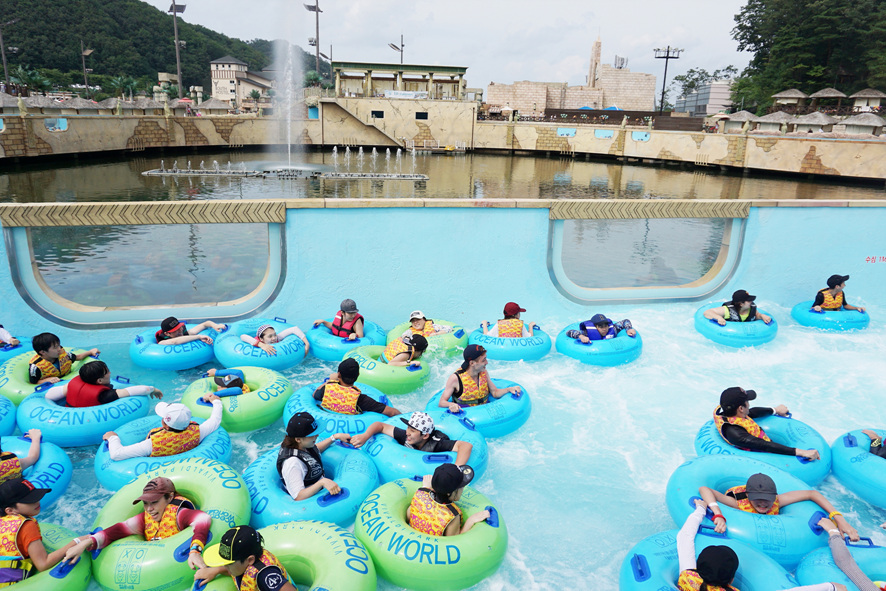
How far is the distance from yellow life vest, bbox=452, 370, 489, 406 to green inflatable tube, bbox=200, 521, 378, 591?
249 centimetres

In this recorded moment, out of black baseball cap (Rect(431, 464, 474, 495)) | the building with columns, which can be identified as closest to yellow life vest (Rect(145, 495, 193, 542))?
black baseball cap (Rect(431, 464, 474, 495))

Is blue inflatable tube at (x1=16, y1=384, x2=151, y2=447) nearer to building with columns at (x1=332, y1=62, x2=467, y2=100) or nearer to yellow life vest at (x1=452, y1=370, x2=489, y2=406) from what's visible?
yellow life vest at (x1=452, y1=370, x2=489, y2=406)

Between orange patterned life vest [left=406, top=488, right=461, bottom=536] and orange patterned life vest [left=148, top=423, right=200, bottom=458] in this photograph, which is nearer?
orange patterned life vest [left=406, top=488, right=461, bottom=536]

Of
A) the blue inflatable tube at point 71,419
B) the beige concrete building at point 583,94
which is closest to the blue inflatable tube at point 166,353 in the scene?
the blue inflatable tube at point 71,419

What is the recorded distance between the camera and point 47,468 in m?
5.03

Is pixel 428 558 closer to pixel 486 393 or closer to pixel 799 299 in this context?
pixel 486 393

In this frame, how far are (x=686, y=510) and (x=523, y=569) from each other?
1.47 meters

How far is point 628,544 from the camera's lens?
16.0ft

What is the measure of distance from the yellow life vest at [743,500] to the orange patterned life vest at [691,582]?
122 cm

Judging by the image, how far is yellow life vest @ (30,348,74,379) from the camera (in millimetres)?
6523

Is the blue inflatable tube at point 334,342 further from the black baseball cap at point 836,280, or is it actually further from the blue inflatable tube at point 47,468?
the black baseball cap at point 836,280

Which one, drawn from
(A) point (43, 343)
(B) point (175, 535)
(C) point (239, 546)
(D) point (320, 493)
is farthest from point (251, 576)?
(A) point (43, 343)

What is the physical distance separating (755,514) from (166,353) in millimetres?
6993

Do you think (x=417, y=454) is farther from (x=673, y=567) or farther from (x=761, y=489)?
(x=761, y=489)
